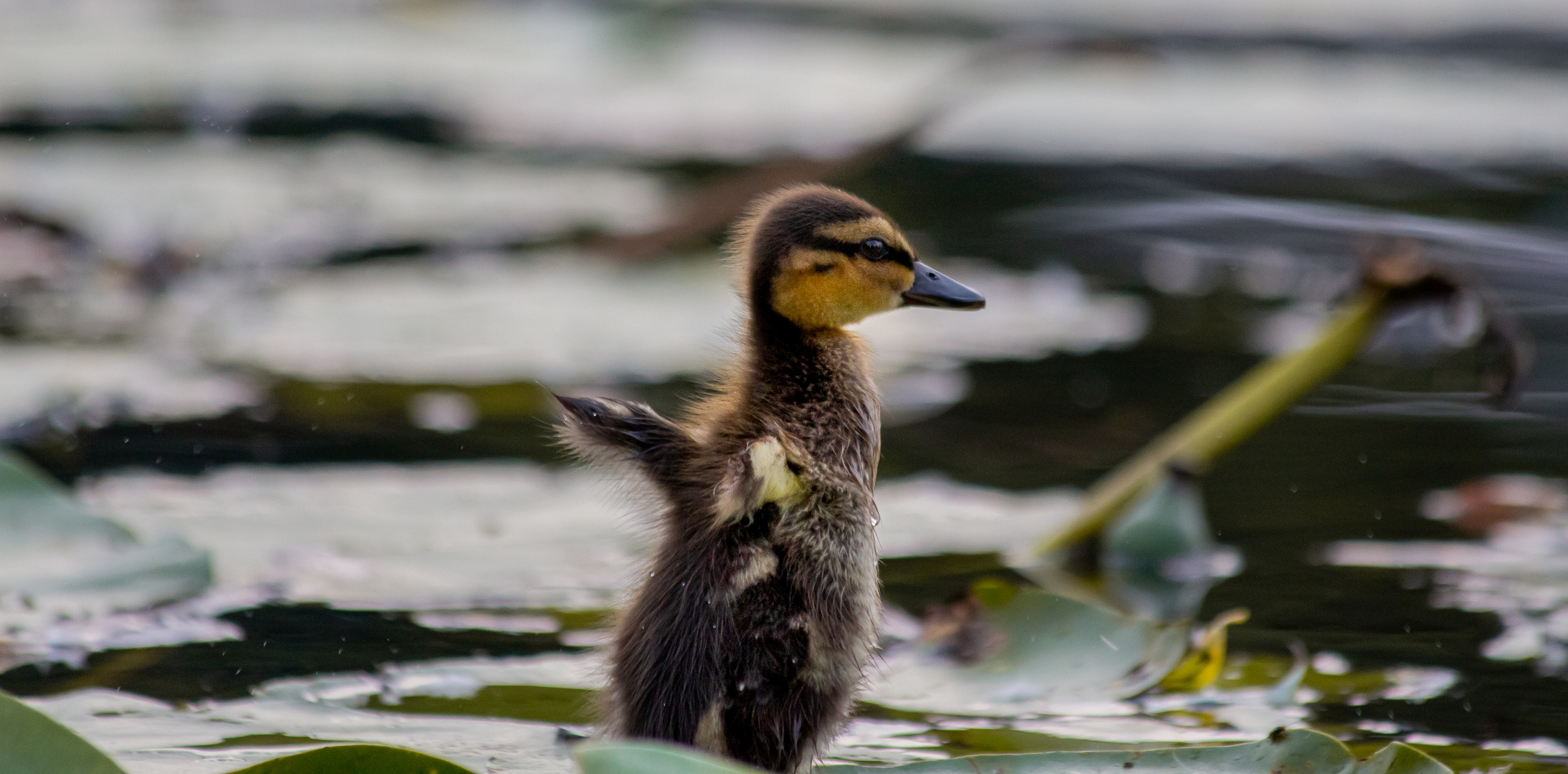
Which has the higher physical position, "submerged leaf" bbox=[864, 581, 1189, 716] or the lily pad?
the lily pad

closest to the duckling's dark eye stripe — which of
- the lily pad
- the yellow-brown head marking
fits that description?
the yellow-brown head marking

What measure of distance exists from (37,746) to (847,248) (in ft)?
4.41

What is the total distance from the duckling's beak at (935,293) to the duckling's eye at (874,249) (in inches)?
4.8

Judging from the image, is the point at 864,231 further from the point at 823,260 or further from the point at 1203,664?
the point at 1203,664

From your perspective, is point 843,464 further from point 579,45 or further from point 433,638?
point 579,45

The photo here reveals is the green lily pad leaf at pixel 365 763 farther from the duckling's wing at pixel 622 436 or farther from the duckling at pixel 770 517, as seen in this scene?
the duckling's wing at pixel 622 436

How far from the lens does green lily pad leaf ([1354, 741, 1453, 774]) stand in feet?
7.66

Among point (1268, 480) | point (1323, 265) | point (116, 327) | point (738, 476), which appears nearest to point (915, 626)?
point (738, 476)

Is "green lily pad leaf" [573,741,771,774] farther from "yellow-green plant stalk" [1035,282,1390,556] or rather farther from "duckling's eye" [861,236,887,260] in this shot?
"yellow-green plant stalk" [1035,282,1390,556]

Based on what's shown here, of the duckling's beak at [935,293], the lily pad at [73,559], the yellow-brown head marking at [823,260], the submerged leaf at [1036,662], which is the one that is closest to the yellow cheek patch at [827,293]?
the yellow-brown head marking at [823,260]

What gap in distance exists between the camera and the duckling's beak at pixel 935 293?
9.89ft

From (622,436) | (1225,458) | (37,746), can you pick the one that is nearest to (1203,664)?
(622,436)

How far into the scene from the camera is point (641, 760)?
6.25ft

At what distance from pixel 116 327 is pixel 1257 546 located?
323 centimetres
